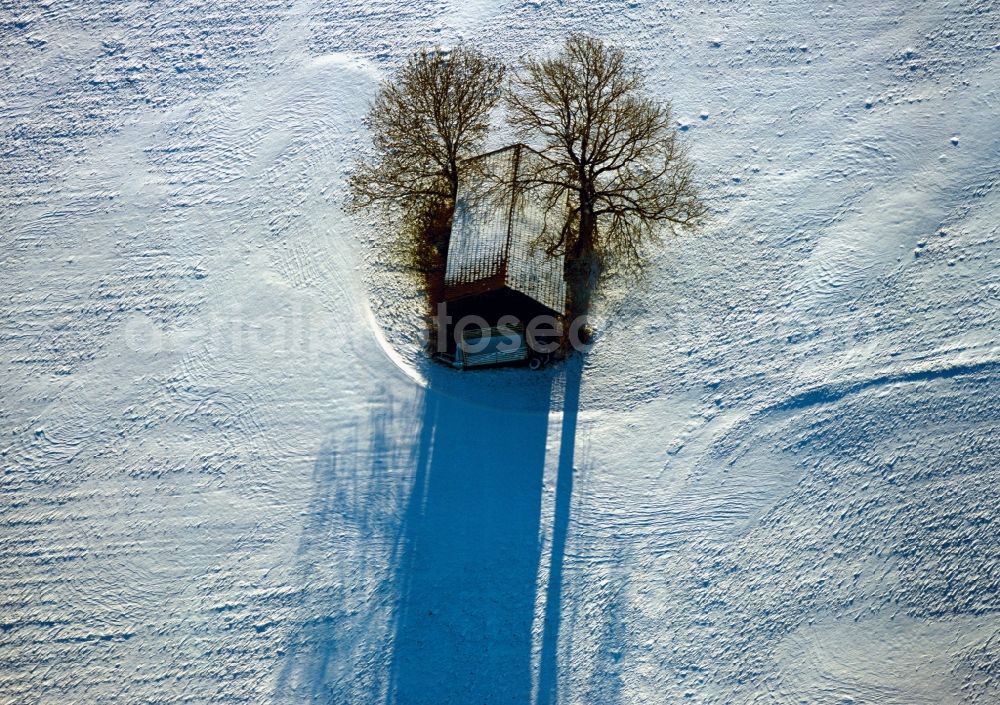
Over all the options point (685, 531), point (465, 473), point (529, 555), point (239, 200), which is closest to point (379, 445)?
point (465, 473)

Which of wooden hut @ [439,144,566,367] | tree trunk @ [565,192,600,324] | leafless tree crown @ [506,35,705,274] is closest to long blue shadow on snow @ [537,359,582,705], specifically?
wooden hut @ [439,144,566,367]

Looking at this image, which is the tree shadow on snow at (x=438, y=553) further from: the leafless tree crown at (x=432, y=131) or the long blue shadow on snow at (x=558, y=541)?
the leafless tree crown at (x=432, y=131)

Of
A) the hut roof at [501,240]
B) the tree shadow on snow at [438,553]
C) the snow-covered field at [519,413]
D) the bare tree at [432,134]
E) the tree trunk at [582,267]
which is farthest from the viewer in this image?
the tree trunk at [582,267]

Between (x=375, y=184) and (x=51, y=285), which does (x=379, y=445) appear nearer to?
(x=375, y=184)

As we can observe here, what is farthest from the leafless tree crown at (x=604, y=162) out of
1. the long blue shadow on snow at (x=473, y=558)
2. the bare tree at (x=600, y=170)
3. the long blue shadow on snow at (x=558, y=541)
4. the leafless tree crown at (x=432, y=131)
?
the long blue shadow on snow at (x=473, y=558)

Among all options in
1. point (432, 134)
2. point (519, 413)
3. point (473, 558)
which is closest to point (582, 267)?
point (519, 413)
